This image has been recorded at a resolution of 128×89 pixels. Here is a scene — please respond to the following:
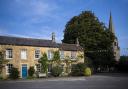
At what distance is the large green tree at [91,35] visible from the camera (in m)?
56.2

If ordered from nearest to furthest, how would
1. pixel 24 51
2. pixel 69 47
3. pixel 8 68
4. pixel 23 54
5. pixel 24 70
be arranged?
pixel 8 68 < pixel 24 70 < pixel 23 54 < pixel 24 51 < pixel 69 47

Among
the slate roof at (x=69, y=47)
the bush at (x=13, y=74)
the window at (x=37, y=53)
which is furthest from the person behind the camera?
the slate roof at (x=69, y=47)

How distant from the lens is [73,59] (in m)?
48.1

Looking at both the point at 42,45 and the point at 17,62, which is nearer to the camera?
the point at 17,62

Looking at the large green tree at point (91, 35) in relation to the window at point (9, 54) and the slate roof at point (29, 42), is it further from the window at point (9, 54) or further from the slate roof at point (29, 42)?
the window at point (9, 54)

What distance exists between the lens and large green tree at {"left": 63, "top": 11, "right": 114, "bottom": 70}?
56.2m

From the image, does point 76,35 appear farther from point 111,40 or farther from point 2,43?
point 2,43

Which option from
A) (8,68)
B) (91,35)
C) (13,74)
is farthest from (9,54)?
(91,35)

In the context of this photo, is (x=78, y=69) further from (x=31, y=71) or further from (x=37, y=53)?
(x=31, y=71)

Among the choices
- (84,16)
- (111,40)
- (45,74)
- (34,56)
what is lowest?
(45,74)

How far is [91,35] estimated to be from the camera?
5666 centimetres

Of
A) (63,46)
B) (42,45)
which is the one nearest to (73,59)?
(63,46)

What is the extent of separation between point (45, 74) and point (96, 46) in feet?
66.2

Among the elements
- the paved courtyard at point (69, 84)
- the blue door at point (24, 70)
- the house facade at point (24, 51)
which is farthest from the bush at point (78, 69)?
the paved courtyard at point (69, 84)
